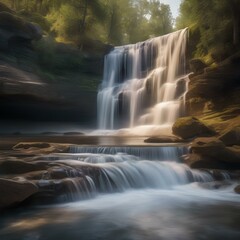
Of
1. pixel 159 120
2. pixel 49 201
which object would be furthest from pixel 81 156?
pixel 159 120

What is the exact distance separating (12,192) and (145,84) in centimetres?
2034

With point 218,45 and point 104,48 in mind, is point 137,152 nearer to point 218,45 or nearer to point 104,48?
point 218,45

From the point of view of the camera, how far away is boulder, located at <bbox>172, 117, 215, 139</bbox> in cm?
1720

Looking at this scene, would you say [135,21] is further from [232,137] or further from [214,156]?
[214,156]

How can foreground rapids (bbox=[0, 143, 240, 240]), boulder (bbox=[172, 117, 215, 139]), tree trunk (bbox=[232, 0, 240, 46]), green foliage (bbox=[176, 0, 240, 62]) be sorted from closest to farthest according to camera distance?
1. foreground rapids (bbox=[0, 143, 240, 240])
2. boulder (bbox=[172, 117, 215, 139])
3. tree trunk (bbox=[232, 0, 240, 46])
4. green foliage (bbox=[176, 0, 240, 62])

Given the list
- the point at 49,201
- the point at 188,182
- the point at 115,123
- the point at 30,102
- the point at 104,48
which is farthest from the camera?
the point at 104,48

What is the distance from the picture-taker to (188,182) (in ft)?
39.6

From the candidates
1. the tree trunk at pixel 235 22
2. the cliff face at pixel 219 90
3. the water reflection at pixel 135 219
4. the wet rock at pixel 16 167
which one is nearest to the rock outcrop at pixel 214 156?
the water reflection at pixel 135 219

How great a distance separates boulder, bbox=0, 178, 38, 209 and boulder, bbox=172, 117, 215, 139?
10.5 meters

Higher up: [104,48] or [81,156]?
[104,48]

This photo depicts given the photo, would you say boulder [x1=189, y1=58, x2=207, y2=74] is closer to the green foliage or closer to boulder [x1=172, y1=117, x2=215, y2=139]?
the green foliage

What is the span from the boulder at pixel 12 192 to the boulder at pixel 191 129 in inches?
412

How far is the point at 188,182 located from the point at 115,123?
1585 centimetres

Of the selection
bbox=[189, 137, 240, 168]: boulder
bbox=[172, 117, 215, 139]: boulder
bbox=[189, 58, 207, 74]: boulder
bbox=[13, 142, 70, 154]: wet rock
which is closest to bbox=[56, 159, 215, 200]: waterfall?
bbox=[189, 137, 240, 168]: boulder
